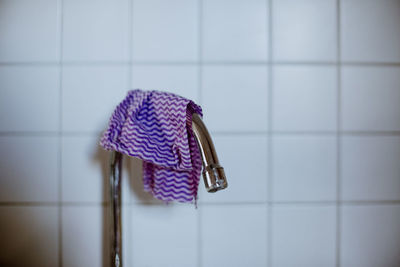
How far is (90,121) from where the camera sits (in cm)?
69

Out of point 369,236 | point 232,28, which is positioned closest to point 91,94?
point 232,28

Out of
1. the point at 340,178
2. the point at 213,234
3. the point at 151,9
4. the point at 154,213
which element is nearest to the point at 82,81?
the point at 151,9

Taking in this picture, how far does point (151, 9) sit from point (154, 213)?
45 centimetres

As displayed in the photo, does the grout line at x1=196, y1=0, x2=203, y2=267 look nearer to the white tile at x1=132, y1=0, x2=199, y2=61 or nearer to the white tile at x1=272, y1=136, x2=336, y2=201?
the white tile at x1=132, y1=0, x2=199, y2=61

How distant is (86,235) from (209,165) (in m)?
0.41

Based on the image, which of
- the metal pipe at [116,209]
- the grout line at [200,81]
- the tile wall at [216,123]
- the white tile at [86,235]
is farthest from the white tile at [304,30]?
the white tile at [86,235]

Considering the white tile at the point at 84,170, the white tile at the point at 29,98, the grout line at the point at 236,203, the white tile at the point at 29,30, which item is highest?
the white tile at the point at 29,30

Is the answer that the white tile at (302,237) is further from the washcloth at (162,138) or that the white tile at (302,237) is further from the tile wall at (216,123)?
the washcloth at (162,138)

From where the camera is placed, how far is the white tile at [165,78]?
0.69 meters

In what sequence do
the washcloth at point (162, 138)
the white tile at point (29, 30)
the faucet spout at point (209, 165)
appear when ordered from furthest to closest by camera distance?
the white tile at point (29, 30)
the washcloth at point (162, 138)
the faucet spout at point (209, 165)

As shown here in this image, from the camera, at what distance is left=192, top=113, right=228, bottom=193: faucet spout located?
42cm

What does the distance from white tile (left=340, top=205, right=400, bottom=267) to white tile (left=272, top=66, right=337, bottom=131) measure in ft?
0.69

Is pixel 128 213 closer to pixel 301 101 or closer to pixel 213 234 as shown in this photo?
pixel 213 234

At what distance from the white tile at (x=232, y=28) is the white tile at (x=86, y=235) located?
0.43 m
